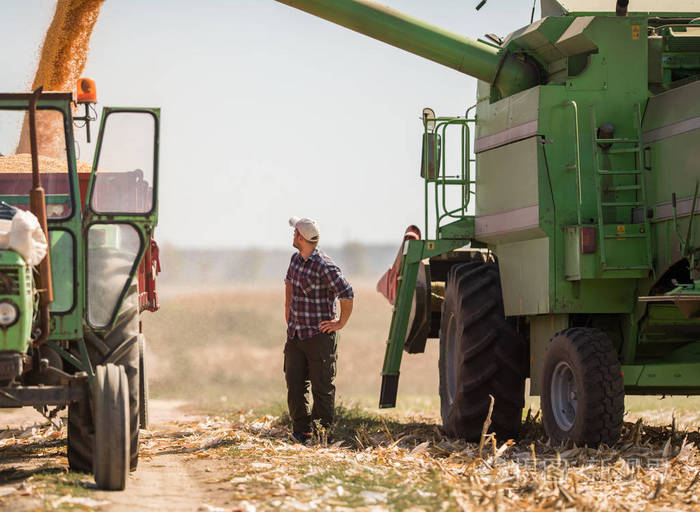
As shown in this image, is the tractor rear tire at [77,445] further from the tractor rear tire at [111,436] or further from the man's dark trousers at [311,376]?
the man's dark trousers at [311,376]

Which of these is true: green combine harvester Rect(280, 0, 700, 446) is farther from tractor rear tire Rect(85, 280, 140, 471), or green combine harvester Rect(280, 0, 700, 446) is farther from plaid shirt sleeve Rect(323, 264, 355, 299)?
tractor rear tire Rect(85, 280, 140, 471)

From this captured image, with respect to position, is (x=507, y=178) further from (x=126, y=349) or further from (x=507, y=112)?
(x=126, y=349)

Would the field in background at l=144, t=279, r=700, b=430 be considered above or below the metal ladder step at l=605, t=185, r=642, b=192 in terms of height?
below

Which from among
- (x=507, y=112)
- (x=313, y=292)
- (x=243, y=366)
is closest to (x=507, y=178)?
(x=507, y=112)

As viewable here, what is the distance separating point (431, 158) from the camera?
1303 cm

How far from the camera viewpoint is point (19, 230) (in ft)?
26.2

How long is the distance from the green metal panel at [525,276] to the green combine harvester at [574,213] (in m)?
0.02

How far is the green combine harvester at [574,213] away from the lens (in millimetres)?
10453

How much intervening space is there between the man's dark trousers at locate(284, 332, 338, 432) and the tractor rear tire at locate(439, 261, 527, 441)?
4.15 ft

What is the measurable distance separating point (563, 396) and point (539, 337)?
3.04 feet

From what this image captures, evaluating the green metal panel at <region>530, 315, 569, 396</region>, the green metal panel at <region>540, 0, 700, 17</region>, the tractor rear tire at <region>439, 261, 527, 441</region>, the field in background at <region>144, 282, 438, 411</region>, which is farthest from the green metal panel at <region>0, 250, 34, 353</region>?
the field in background at <region>144, 282, 438, 411</region>

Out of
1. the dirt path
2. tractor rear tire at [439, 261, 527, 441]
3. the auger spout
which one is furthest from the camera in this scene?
the auger spout

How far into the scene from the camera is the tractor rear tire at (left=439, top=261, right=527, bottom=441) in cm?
1173

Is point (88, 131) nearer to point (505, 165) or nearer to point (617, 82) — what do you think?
point (505, 165)
